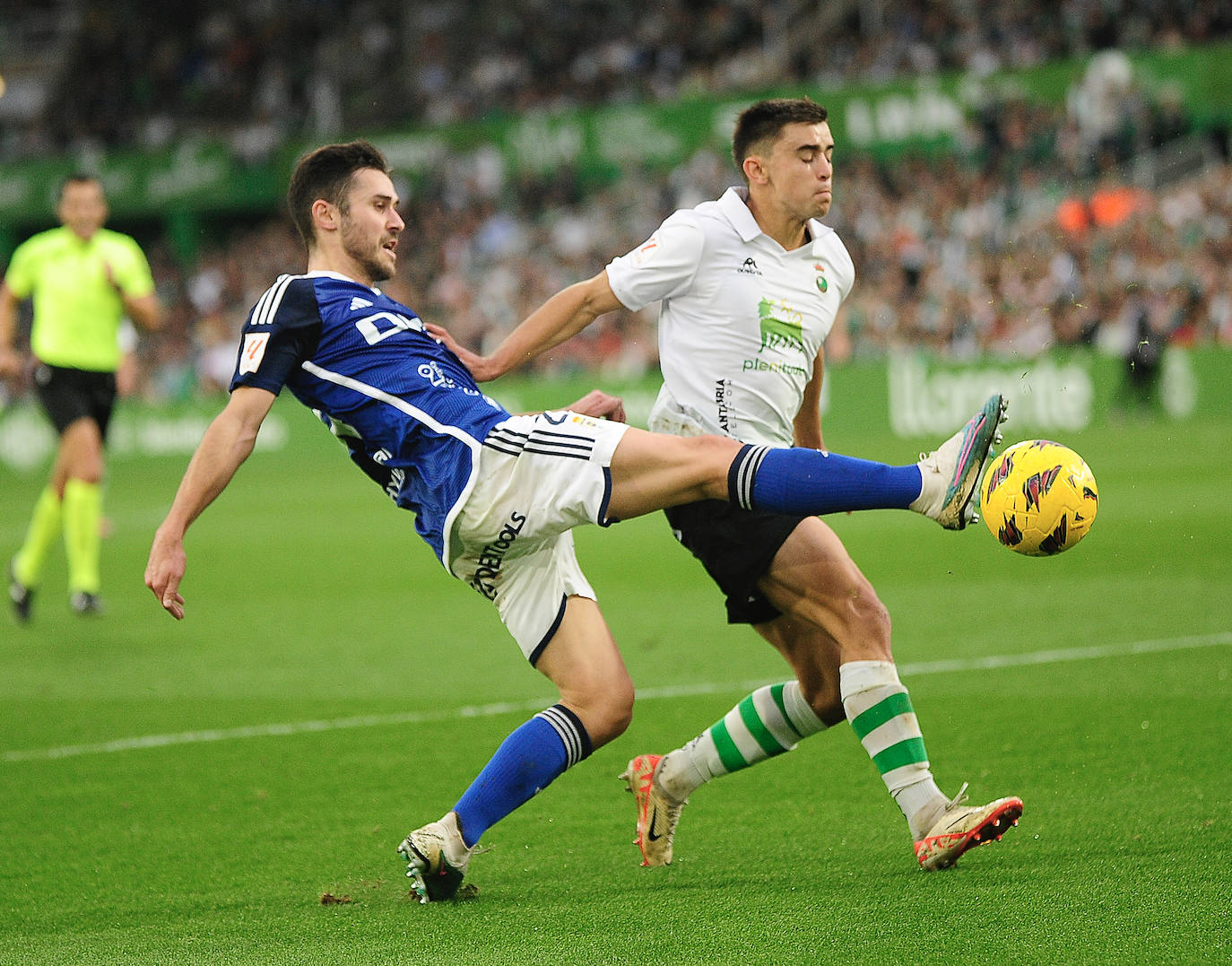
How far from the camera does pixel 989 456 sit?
13.0 ft

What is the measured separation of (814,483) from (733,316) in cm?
92

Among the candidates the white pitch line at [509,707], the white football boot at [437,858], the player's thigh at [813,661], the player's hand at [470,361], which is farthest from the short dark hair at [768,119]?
the white pitch line at [509,707]

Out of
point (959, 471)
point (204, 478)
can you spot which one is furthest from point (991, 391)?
point (204, 478)

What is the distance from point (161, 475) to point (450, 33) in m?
Result: 12.7

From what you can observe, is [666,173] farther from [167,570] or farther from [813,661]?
[167,570]

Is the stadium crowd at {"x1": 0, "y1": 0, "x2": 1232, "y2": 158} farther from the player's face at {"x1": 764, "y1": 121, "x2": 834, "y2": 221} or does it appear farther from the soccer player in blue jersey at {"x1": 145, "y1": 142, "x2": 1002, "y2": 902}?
the soccer player in blue jersey at {"x1": 145, "y1": 142, "x2": 1002, "y2": 902}

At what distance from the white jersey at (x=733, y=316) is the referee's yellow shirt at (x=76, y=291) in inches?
234

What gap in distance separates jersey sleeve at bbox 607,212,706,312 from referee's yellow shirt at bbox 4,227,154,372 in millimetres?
Result: 5948

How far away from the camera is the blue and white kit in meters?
3.97

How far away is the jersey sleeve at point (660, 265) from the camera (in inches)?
179

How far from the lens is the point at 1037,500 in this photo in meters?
3.90

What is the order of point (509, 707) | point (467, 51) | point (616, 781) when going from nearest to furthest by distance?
1. point (616, 781)
2. point (509, 707)
3. point (467, 51)

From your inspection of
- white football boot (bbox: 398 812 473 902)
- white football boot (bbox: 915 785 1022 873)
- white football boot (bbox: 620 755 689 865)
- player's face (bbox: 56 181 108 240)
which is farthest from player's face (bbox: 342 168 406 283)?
player's face (bbox: 56 181 108 240)

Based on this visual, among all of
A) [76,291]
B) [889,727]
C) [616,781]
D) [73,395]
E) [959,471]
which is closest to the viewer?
[959,471]
